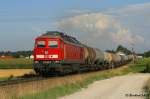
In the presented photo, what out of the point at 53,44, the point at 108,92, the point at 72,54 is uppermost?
the point at 53,44

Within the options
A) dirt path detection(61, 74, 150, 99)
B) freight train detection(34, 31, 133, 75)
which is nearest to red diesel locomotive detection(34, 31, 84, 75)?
freight train detection(34, 31, 133, 75)

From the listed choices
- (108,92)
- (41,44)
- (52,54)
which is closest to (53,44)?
(41,44)

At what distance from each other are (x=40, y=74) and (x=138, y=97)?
578 inches

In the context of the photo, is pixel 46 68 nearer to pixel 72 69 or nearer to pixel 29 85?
pixel 72 69

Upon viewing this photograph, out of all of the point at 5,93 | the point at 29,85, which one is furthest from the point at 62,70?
the point at 5,93

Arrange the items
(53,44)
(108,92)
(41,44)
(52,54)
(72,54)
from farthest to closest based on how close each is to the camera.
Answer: (72,54) → (53,44) → (41,44) → (52,54) → (108,92)

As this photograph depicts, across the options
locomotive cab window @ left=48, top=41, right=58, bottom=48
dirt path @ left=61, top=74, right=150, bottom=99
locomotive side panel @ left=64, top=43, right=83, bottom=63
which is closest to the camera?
dirt path @ left=61, top=74, right=150, bottom=99

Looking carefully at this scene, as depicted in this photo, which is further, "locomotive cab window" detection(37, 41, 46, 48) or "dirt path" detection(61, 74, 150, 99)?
"locomotive cab window" detection(37, 41, 46, 48)

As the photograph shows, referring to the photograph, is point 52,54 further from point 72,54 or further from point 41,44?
point 72,54

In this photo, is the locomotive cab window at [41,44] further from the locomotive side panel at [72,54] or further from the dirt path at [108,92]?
the dirt path at [108,92]

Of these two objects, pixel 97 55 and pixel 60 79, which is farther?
pixel 97 55

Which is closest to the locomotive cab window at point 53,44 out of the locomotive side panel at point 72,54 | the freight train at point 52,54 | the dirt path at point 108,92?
the freight train at point 52,54

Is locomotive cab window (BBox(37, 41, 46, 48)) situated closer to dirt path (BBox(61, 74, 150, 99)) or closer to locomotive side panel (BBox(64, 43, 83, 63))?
locomotive side panel (BBox(64, 43, 83, 63))

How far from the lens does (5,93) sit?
21750 mm
